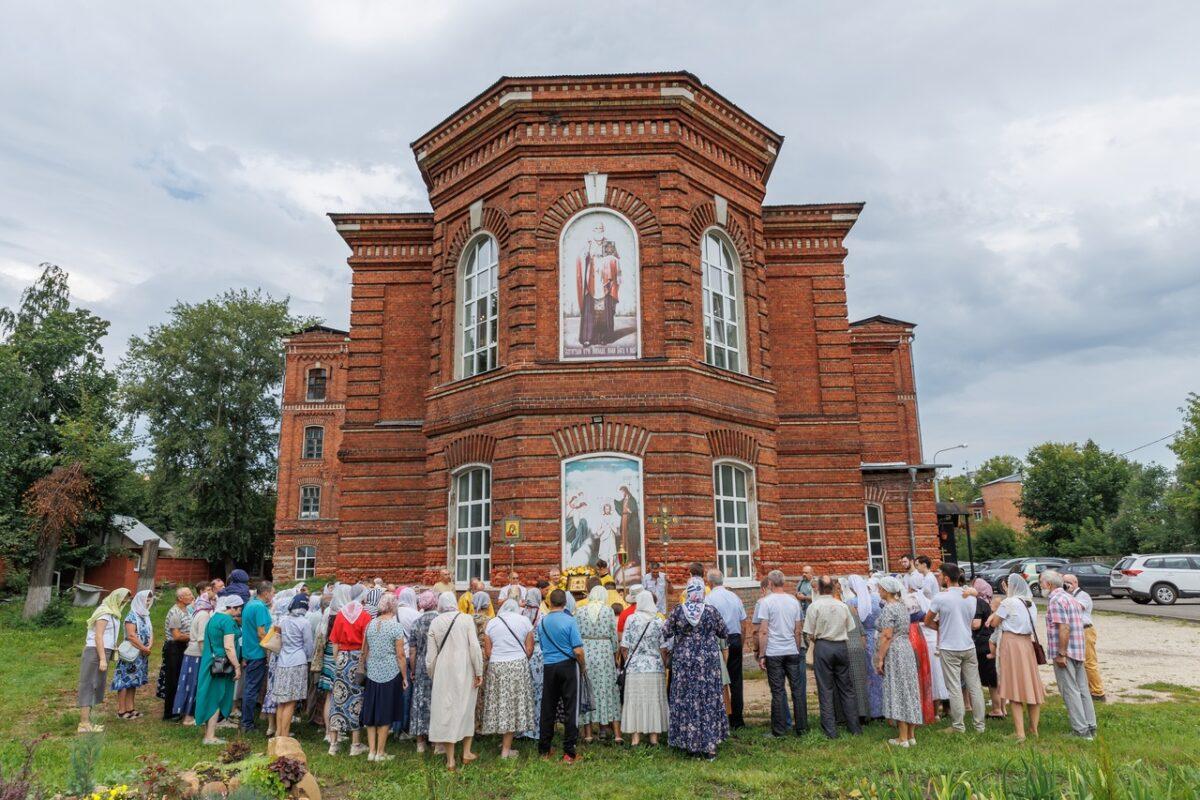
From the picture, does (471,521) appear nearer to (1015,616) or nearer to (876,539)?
(1015,616)

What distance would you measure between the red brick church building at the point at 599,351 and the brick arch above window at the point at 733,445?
5 cm

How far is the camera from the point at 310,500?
36312 millimetres

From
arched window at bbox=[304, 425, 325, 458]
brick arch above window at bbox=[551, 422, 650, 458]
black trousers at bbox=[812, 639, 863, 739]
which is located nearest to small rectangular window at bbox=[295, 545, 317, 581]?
arched window at bbox=[304, 425, 325, 458]

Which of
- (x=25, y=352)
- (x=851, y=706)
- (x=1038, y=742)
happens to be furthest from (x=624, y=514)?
(x=25, y=352)

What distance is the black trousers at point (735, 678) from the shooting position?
8539mm

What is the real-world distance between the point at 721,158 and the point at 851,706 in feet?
36.3

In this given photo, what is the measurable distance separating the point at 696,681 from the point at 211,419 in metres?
35.3

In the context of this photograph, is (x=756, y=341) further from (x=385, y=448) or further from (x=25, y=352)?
(x=25, y=352)

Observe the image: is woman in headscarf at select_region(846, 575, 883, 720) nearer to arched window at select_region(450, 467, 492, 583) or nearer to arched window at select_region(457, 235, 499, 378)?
arched window at select_region(450, 467, 492, 583)

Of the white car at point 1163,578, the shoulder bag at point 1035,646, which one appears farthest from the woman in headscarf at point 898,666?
the white car at point 1163,578

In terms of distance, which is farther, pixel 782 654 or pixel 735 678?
pixel 735 678

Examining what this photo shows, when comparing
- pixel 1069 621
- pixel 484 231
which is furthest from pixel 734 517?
pixel 484 231

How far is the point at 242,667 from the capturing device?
30.1 feet

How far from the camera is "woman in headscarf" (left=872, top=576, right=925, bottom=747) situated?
24.4 ft
